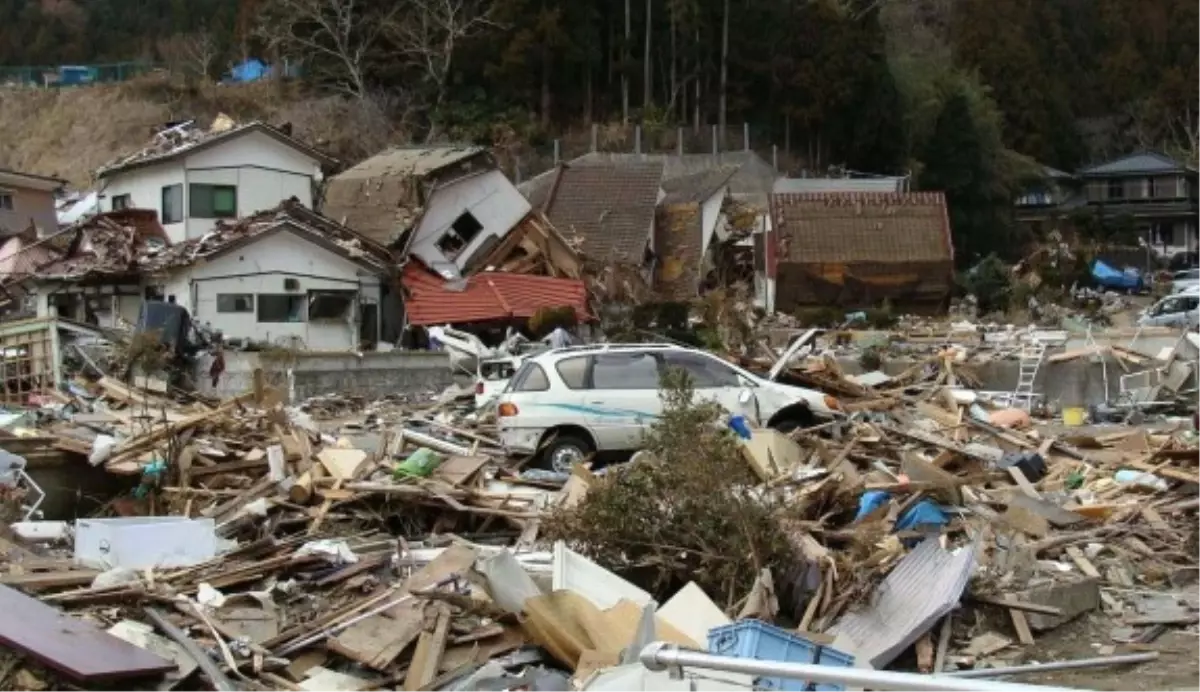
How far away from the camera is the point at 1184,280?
44094 mm

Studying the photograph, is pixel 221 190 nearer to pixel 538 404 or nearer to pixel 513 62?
pixel 513 62

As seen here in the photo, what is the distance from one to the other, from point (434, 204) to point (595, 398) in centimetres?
1976

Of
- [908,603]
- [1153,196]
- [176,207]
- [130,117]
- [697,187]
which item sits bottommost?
[908,603]

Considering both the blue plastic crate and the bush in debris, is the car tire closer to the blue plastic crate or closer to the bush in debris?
the bush in debris

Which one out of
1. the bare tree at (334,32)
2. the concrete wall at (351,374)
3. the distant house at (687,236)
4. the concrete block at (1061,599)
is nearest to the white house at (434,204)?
the distant house at (687,236)

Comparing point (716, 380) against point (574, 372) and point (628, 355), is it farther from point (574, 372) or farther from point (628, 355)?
point (574, 372)

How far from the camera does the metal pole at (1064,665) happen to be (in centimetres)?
716

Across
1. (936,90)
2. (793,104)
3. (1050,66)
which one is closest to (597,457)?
(793,104)

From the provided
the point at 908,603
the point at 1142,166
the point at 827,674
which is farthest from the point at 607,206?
the point at 827,674

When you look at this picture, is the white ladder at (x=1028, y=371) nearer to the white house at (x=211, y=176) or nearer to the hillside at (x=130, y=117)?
the white house at (x=211, y=176)

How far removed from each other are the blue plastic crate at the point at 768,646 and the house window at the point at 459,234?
26954 millimetres

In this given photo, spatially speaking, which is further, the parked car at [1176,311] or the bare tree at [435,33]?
the bare tree at [435,33]

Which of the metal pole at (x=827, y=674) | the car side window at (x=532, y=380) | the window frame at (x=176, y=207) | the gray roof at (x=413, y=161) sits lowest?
the metal pole at (x=827, y=674)

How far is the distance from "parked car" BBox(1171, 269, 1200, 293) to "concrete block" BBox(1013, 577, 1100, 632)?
32.8m
